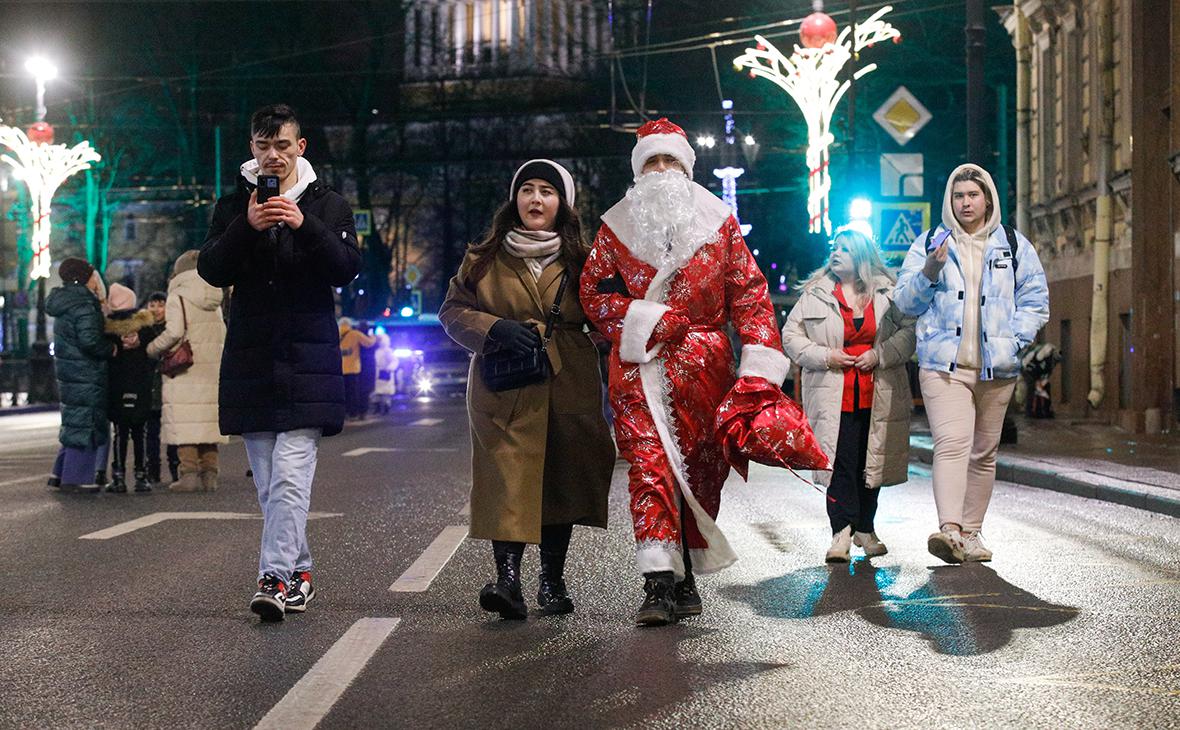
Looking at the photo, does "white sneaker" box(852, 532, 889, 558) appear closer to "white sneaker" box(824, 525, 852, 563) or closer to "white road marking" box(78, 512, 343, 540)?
"white sneaker" box(824, 525, 852, 563)

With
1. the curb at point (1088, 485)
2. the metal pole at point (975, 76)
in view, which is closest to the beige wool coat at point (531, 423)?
the curb at point (1088, 485)

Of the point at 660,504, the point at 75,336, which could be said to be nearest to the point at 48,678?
the point at 660,504

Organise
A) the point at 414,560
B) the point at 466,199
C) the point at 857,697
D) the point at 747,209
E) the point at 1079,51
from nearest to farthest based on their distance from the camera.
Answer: the point at 857,697
the point at 414,560
the point at 1079,51
the point at 747,209
the point at 466,199

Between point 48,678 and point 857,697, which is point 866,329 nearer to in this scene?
point 857,697

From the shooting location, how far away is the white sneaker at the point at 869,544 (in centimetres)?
904

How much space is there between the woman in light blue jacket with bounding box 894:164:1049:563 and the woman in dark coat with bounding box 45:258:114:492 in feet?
23.4

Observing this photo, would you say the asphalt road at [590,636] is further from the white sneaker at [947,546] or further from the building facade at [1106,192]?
the building facade at [1106,192]

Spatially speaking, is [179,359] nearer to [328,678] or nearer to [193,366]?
[193,366]

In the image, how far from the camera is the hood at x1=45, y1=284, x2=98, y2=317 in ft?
44.0

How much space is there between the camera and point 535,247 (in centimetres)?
697

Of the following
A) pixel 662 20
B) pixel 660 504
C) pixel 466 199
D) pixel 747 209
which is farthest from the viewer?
pixel 466 199

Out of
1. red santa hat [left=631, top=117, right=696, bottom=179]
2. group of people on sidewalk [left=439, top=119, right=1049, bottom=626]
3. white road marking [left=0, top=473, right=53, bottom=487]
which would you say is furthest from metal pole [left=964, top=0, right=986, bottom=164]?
group of people on sidewalk [left=439, top=119, right=1049, bottom=626]

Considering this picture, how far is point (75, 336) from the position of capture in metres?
13.5

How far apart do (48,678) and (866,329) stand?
5.02m
